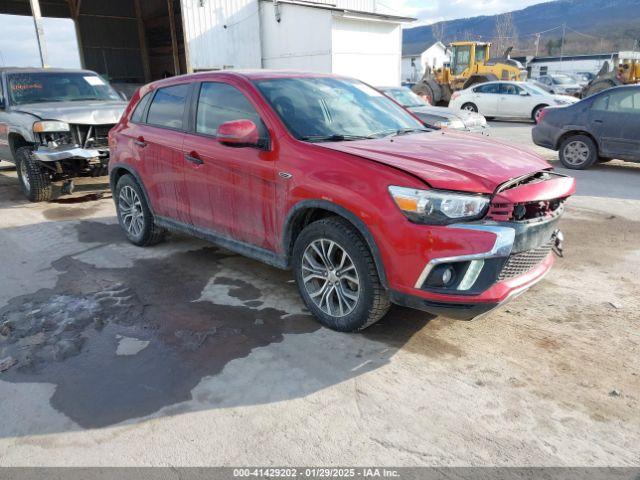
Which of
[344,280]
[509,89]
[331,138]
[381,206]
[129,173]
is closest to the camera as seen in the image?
[381,206]

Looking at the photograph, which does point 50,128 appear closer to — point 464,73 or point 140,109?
point 140,109

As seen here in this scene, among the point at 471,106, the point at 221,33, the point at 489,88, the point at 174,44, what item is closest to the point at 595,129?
the point at 489,88

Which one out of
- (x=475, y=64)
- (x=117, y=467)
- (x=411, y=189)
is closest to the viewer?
(x=117, y=467)

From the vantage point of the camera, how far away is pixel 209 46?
19.5 meters

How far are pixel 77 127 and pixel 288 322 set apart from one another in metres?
5.49

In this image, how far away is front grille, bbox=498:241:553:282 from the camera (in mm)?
2967

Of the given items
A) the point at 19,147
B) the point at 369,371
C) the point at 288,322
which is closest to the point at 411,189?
the point at 369,371

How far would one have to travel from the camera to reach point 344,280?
3.41 meters

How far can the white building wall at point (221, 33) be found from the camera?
18.8 meters

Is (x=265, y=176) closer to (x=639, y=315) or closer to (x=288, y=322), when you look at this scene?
(x=288, y=322)

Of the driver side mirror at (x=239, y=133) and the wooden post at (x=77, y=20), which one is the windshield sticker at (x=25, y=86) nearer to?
the driver side mirror at (x=239, y=133)

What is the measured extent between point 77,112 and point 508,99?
1563 centimetres

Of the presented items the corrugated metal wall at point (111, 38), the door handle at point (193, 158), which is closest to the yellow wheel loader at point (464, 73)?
the corrugated metal wall at point (111, 38)

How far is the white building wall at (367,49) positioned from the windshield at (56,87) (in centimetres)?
1159
